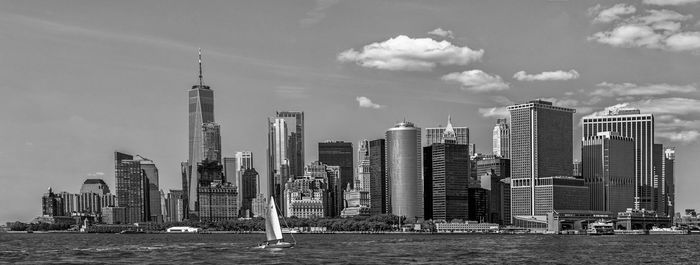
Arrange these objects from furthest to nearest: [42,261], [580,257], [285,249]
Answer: [285,249]
[580,257]
[42,261]

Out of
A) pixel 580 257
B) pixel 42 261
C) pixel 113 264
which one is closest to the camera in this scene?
pixel 113 264

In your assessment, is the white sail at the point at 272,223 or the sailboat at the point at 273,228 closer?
the white sail at the point at 272,223

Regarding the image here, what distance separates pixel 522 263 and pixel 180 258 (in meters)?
45.0

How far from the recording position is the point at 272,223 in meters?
148

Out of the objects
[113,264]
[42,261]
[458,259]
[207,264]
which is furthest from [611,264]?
[42,261]

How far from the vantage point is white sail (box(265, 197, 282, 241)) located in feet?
477

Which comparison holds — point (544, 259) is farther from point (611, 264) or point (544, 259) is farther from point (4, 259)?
point (4, 259)

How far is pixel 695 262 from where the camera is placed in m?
129

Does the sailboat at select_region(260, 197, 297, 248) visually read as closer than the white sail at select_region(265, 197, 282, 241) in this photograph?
No

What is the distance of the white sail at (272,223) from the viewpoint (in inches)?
5728

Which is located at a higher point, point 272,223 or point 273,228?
point 272,223

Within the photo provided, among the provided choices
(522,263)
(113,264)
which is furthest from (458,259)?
(113,264)

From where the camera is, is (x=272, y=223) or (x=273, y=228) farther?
(x=273, y=228)

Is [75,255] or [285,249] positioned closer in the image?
[75,255]
